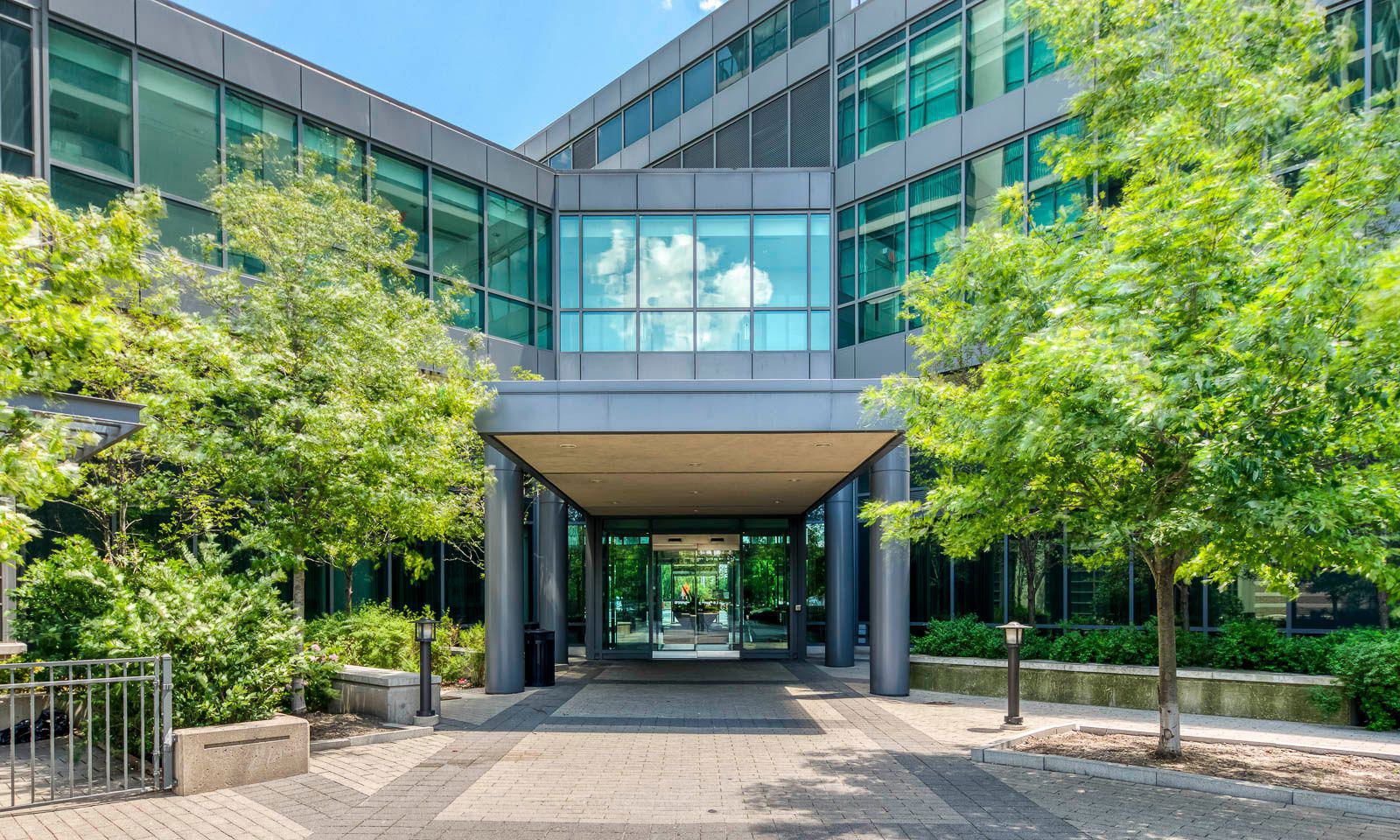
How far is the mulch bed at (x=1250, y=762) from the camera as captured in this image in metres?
8.64

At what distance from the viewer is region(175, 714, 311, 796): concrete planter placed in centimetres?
850

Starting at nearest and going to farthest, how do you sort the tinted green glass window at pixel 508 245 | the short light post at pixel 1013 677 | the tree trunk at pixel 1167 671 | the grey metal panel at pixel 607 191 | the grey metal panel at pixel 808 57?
the tree trunk at pixel 1167 671
the short light post at pixel 1013 677
the tinted green glass window at pixel 508 245
the grey metal panel at pixel 607 191
the grey metal panel at pixel 808 57

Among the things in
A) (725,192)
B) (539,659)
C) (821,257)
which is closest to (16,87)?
(539,659)

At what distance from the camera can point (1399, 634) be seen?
12109 millimetres

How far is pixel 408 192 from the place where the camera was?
21.0 meters

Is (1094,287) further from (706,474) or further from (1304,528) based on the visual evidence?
(706,474)

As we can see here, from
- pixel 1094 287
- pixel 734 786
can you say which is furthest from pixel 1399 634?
pixel 734 786

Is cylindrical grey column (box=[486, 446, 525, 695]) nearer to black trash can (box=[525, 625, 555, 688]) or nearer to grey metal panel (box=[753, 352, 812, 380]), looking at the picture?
black trash can (box=[525, 625, 555, 688])

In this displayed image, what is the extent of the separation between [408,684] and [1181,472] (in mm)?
9300

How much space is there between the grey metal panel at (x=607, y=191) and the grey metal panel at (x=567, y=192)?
117 millimetres

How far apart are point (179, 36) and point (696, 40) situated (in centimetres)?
1480

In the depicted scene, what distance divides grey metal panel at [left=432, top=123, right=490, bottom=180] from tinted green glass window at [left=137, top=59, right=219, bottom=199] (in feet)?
16.0

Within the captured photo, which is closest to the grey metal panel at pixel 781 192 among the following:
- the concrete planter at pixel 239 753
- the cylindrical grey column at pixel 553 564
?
the cylindrical grey column at pixel 553 564

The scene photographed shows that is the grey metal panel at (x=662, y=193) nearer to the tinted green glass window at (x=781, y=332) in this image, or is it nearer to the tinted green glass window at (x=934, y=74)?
the tinted green glass window at (x=781, y=332)
